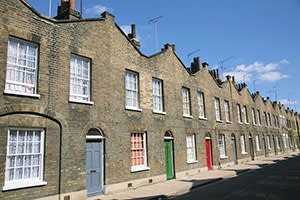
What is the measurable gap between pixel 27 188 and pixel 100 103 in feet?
16.0

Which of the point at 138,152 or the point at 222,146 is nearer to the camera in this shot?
the point at 138,152

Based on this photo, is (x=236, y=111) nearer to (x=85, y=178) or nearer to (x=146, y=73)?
(x=146, y=73)

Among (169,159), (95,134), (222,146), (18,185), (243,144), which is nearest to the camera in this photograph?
(18,185)

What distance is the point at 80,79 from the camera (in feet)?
38.3

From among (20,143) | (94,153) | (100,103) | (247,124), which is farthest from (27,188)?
(247,124)

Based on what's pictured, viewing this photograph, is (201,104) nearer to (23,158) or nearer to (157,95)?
(157,95)

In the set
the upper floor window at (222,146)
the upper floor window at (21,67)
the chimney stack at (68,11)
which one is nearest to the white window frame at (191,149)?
the upper floor window at (222,146)

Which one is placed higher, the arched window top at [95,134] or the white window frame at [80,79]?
the white window frame at [80,79]

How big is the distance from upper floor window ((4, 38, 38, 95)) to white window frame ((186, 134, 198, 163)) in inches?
468

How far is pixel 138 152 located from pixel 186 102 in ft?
22.3

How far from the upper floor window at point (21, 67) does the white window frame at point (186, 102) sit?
11391 mm

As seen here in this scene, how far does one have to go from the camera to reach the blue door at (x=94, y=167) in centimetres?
1115

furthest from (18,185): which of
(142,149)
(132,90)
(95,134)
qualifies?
(132,90)

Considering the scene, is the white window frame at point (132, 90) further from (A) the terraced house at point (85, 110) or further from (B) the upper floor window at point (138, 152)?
(B) the upper floor window at point (138, 152)
